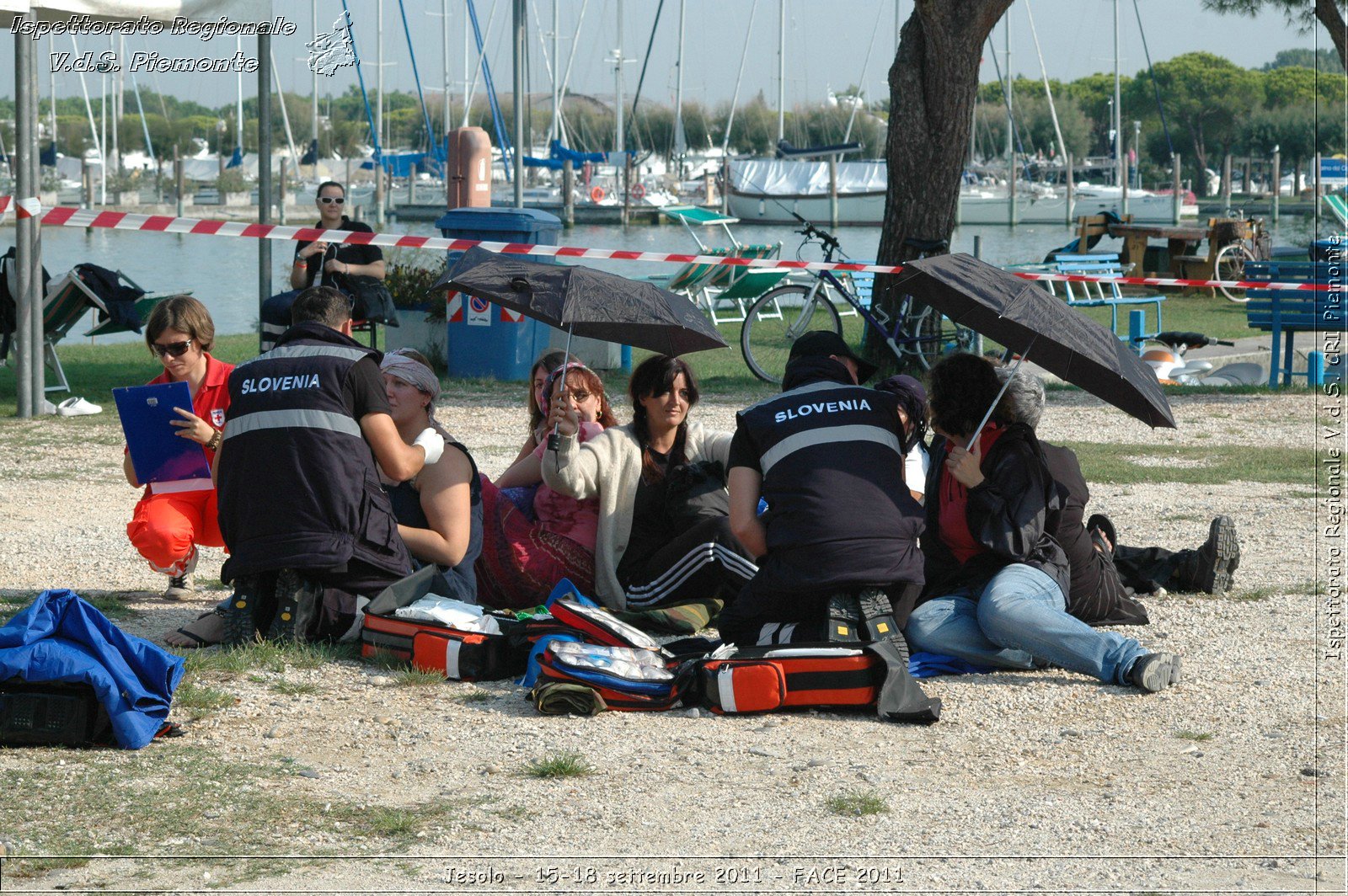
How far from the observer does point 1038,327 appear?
455 cm

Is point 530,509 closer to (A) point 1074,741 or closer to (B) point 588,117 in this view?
(A) point 1074,741

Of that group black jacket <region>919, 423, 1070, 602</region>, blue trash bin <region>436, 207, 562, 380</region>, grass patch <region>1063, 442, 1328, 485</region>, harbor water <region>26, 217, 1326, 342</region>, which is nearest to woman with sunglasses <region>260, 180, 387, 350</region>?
blue trash bin <region>436, 207, 562, 380</region>

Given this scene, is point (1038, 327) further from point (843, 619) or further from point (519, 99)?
point (519, 99)

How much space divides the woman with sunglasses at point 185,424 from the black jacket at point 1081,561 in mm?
2993

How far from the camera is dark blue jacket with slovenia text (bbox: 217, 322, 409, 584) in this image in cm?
460

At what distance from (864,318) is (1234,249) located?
12189 mm

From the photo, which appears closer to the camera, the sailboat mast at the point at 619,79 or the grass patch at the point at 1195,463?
the grass patch at the point at 1195,463

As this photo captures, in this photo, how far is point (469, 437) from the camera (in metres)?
9.55

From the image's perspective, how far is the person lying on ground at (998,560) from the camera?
15.1 feet

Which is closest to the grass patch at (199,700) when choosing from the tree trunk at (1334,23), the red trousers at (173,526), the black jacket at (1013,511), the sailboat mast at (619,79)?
the red trousers at (173,526)

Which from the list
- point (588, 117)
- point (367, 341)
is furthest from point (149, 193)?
point (367, 341)

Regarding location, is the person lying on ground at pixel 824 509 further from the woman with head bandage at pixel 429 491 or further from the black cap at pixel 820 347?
the woman with head bandage at pixel 429 491

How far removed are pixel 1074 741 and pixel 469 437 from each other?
6.06 m

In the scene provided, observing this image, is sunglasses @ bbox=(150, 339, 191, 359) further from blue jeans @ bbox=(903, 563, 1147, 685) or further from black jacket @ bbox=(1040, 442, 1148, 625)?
black jacket @ bbox=(1040, 442, 1148, 625)
